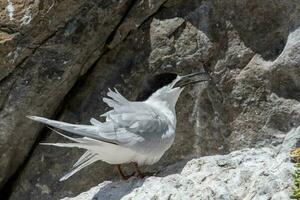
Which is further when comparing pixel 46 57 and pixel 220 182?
pixel 46 57

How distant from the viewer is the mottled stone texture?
286 inches

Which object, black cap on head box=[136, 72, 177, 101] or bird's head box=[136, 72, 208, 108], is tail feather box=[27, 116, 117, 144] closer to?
bird's head box=[136, 72, 208, 108]

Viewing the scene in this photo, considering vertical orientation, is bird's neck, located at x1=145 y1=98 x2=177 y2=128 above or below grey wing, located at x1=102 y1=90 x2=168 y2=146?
below

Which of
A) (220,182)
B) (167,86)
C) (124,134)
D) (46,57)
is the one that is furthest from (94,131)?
(46,57)

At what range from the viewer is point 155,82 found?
268 inches

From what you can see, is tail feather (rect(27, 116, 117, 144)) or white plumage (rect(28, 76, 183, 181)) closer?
tail feather (rect(27, 116, 117, 144))

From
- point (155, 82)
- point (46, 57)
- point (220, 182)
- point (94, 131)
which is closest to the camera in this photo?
point (220, 182)

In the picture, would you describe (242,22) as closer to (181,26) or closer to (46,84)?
(181,26)

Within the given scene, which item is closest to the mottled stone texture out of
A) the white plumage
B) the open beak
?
the open beak

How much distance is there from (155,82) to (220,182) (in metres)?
1.35

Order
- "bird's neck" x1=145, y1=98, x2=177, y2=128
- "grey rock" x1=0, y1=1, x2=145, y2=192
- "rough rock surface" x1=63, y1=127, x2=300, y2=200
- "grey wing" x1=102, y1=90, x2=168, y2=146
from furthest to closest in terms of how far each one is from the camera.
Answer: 1. "grey rock" x1=0, y1=1, x2=145, y2=192
2. "bird's neck" x1=145, y1=98, x2=177, y2=128
3. "grey wing" x1=102, y1=90, x2=168, y2=146
4. "rough rock surface" x1=63, y1=127, x2=300, y2=200

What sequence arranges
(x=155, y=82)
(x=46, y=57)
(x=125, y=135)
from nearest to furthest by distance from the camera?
(x=125, y=135)
(x=155, y=82)
(x=46, y=57)

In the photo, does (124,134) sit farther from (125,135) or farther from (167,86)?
(167,86)

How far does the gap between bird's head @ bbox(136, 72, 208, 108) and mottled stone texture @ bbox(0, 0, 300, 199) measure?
1.54 feet
